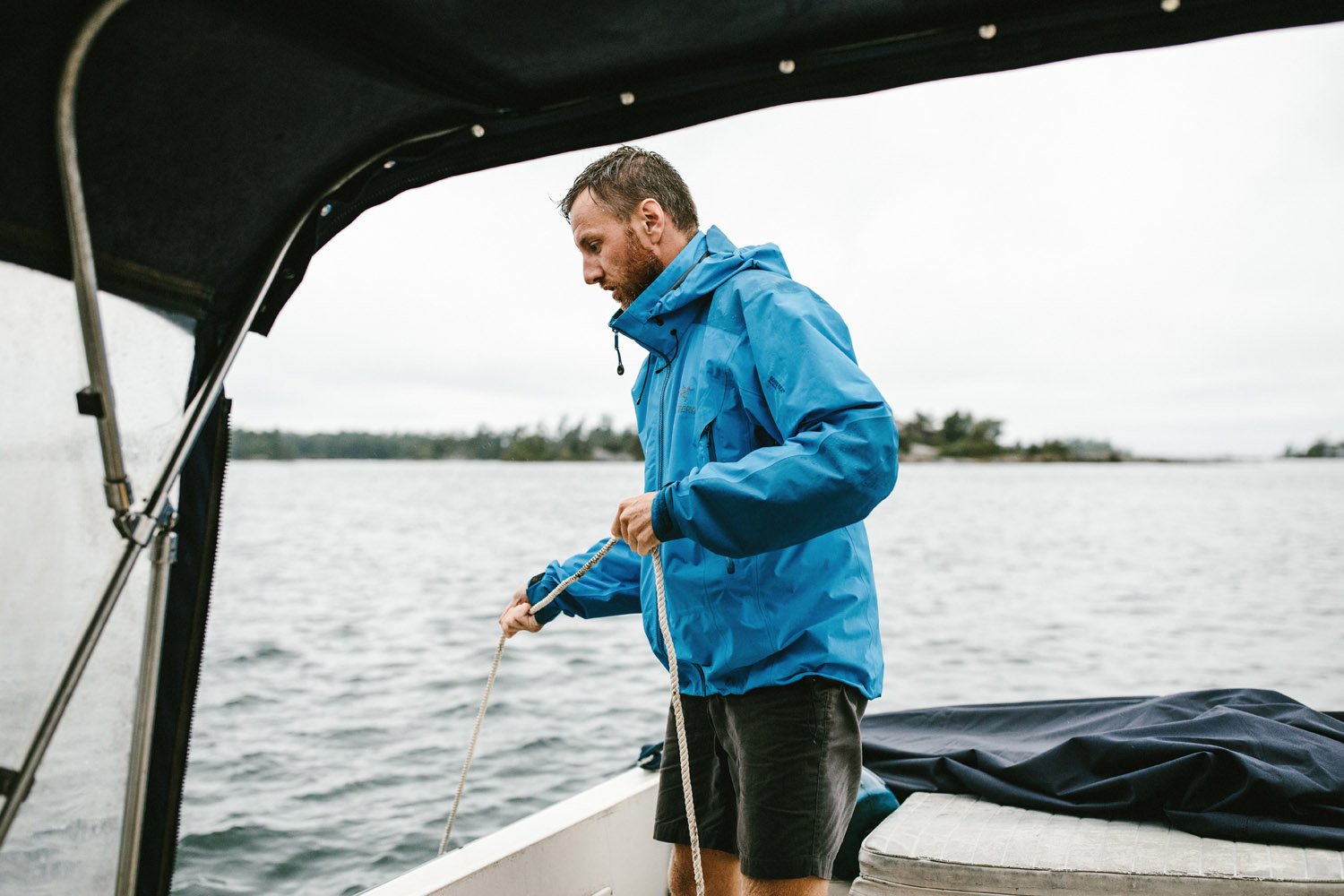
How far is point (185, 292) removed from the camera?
1.75 m

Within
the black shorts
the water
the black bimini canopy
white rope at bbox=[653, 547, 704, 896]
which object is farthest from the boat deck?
the water

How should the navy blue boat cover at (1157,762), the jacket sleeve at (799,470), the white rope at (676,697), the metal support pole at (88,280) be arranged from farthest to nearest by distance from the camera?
the navy blue boat cover at (1157,762) → the white rope at (676,697) → the jacket sleeve at (799,470) → the metal support pole at (88,280)

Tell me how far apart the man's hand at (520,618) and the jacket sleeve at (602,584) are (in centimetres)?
2

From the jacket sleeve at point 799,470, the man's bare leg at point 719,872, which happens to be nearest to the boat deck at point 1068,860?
the man's bare leg at point 719,872

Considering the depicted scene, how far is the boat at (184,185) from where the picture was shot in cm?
140

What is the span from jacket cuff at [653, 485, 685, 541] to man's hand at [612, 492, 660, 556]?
0.5 inches

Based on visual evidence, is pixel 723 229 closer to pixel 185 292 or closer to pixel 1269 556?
pixel 185 292

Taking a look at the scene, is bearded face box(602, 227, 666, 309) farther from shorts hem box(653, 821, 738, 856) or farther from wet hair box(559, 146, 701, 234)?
shorts hem box(653, 821, 738, 856)

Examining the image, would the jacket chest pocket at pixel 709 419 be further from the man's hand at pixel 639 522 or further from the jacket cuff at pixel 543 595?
the jacket cuff at pixel 543 595

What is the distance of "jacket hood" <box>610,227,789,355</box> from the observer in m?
1.79

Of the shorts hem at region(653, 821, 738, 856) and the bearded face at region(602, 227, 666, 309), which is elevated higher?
the bearded face at region(602, 227, 666, 309)

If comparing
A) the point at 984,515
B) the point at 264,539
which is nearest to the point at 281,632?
the point at 264,539

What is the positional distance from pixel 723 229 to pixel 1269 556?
29.9 meters

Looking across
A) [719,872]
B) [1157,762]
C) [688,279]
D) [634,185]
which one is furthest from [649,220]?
[1157,762]
